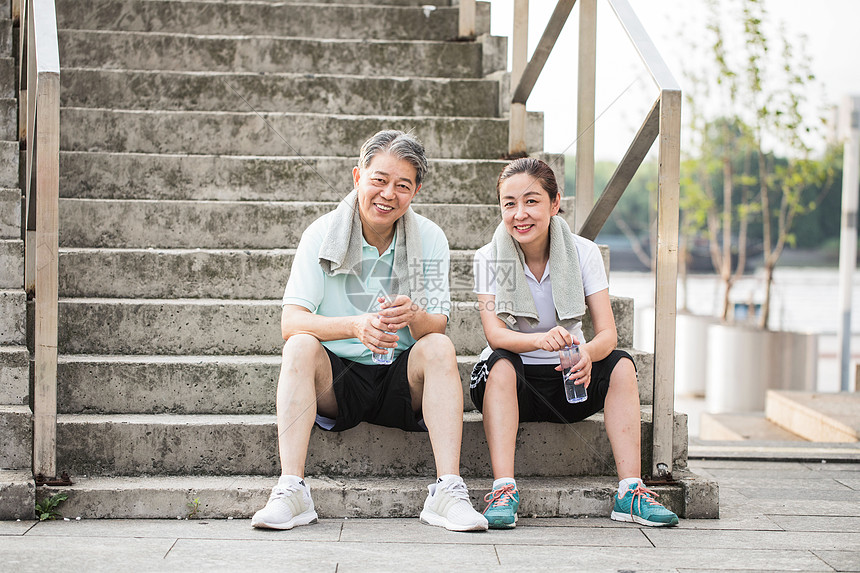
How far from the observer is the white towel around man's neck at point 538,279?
2574 millimetres

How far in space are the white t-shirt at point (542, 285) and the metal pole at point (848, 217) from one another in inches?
178

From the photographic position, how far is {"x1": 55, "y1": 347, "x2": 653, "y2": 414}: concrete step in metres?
2.72

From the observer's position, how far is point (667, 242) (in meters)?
2.56

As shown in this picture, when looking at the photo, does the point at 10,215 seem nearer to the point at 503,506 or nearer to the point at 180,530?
the point at 180,530

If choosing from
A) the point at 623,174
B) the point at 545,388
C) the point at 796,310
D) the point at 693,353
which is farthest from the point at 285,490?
the point at 796,310

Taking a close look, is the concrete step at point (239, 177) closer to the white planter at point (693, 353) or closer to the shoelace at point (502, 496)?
the shoelace at point (502, 496)

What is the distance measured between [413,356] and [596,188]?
47.1 inches

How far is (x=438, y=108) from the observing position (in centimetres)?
409

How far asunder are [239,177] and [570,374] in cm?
175

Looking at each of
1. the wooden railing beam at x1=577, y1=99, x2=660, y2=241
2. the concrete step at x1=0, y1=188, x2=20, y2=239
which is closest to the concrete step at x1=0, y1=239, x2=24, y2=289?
the concrete step at x1=0, y1=188, x2=20, y2=239

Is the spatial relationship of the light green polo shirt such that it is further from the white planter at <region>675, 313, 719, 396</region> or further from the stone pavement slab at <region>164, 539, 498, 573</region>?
the white planter at <region>675, 313, 719, 396</region>

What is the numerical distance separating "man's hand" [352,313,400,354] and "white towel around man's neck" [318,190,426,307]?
7.0 inches

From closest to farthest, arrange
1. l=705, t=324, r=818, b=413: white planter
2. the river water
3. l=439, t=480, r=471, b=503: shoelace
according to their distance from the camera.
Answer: l=439, t=480, r=471, b=503: shoelace < l=705, t=324, r=818, b=413: white planter < the river water

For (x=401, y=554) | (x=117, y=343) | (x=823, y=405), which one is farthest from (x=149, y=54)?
(x=823, y=405)
